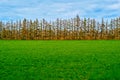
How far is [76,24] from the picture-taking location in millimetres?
115812

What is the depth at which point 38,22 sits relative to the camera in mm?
117562

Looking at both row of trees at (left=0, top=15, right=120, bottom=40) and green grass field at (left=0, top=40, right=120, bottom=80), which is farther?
row of trees at (left=0, top=15, right=120, bottom=40)

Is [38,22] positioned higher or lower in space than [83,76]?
higher

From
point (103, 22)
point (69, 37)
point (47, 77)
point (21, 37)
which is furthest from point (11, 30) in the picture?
point (47, 77)

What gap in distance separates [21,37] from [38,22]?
1140 centimetres

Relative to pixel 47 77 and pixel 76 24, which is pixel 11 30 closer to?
pixel 76 24

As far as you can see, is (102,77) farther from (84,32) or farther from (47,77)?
(84,32)

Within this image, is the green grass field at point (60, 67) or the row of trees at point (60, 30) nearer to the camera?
the green grass field at point (60, 67)

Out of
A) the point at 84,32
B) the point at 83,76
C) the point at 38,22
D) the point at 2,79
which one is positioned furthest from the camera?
the point at 38,22

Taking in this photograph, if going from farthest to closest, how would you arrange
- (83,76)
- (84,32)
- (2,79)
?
(84,32) < (83,76) < (2,79)

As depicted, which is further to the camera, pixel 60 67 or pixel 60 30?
pixel 60 30

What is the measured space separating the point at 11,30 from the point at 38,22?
13.1 m

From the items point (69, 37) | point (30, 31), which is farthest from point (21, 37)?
point (69, 37)

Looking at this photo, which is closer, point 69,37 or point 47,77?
point 47,77
